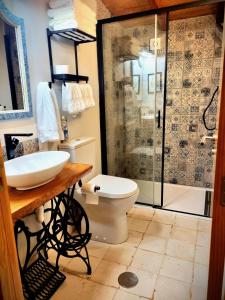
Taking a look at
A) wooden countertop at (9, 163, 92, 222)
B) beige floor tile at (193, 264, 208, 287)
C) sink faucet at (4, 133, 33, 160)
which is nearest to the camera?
wooden countertop at (9, 163, 92, 222)

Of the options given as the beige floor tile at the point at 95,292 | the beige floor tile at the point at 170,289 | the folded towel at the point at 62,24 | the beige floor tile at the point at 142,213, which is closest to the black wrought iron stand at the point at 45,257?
the beige floor tile at the point at 95,292

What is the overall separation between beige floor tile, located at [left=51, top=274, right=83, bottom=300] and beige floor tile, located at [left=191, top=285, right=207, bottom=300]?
75cm

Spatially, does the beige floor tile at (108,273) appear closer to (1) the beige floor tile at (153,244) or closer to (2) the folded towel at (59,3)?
(1) the beige floor tile at (153,244)

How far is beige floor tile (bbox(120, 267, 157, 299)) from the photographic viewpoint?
4.78 ft

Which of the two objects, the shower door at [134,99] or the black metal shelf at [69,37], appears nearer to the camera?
the black metal shelf at [69,37]

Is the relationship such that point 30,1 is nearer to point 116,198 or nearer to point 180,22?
point 116,198

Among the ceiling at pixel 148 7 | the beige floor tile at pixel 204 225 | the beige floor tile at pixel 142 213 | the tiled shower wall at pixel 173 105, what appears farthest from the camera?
the tiled shower wall at pixel 173 105

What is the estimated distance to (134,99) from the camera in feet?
8.32

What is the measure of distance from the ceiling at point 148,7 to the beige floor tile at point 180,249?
2.29m

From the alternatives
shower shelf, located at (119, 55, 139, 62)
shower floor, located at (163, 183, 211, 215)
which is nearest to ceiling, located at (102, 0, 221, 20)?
shower shelf, located at (119, 55, 139, 62)

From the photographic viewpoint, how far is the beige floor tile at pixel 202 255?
67.9 inches

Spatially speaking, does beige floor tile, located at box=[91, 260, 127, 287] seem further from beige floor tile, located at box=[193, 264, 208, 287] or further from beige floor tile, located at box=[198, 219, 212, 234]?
beige floor tile, located at box=[198, 219, 212, 234]

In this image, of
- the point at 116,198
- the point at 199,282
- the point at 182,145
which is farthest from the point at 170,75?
the point at 199,282

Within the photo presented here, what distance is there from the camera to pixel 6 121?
142 cm
